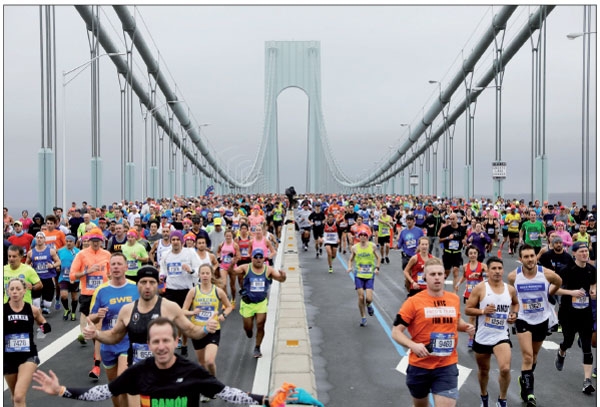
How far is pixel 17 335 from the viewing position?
19.4ft

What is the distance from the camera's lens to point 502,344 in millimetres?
6551

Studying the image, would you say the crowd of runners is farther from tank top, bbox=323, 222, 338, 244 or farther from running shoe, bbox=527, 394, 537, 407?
tank top, bbox=323, 222, 338, 244

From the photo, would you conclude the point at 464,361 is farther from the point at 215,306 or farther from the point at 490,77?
the point at 490,77

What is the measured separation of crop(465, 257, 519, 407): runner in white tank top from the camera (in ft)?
21.4

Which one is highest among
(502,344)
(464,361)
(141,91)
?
(141,91)

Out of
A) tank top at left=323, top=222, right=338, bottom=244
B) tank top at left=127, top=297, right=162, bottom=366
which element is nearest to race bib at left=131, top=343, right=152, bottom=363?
tank top at left=127, top=297, right=162, bottom=366

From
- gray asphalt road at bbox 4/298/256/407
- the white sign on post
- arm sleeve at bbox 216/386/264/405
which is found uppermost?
the white sign on post

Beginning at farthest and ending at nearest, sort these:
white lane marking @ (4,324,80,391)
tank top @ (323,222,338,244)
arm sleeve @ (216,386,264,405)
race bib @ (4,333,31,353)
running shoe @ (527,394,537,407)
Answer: tank top @ (323,222,338,244)
white lane marking @ (4,324,80,391)
running shoe @ (527,394,537,407)
race bib @ (4,333,31,353)
arm sleeve @ (216,386,264,405)

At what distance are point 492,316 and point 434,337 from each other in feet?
5.44

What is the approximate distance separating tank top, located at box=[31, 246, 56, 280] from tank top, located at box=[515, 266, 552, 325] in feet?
26.3

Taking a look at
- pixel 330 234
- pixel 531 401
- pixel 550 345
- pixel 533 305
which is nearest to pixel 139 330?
pixel 531 401

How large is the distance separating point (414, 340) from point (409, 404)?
1.55 m

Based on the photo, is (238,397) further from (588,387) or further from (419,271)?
(419,271)

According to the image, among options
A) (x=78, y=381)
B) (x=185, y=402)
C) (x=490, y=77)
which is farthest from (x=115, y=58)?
(x=185, y=402)
